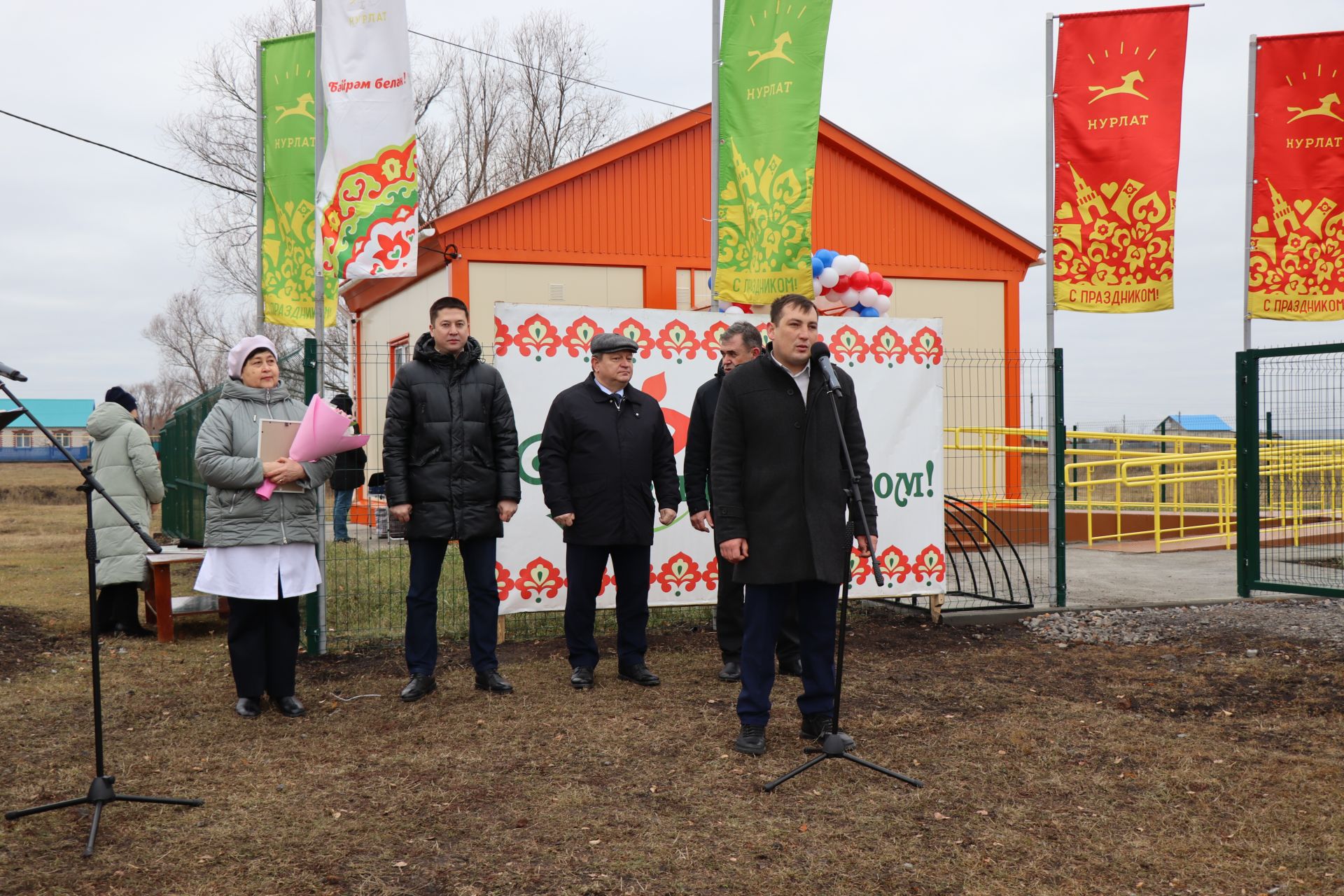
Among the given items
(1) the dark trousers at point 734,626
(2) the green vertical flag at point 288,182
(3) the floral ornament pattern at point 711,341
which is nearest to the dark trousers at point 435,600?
(1) the dark trousers at point 734,626

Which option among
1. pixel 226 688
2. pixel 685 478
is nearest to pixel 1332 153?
pixel 685 478

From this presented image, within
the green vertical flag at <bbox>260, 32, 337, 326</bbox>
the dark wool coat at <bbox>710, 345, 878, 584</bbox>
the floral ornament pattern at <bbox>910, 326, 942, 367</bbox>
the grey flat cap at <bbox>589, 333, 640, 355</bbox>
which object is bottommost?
the dark wool coat at <bbox>710, 345, 878, 584</bbox>

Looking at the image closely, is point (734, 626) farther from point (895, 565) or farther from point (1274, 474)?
point (1274, 474)

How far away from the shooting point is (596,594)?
6.50 metres

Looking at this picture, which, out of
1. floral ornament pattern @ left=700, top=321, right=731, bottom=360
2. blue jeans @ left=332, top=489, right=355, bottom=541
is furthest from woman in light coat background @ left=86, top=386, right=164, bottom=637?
floral ornament pattern @ left=700, top=321, right=731, bottom=360

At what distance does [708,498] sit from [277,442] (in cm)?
242

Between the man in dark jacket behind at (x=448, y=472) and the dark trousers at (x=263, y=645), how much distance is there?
23.8 inches

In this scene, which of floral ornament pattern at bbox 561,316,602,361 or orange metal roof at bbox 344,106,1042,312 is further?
orange metal roof at bbox 344,106,1042,312

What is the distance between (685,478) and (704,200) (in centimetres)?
1098

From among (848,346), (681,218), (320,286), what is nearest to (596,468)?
(320,286)

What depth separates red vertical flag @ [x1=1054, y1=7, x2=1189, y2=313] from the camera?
346 inches

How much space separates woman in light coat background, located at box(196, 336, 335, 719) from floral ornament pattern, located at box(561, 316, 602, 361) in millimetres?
2033

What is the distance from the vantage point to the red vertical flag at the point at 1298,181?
9258 millimetres

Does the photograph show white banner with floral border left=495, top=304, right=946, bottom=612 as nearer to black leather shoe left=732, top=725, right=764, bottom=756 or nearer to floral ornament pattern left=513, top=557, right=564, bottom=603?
floral ornament pattern left=513, top=557, right=564, bottom=603
